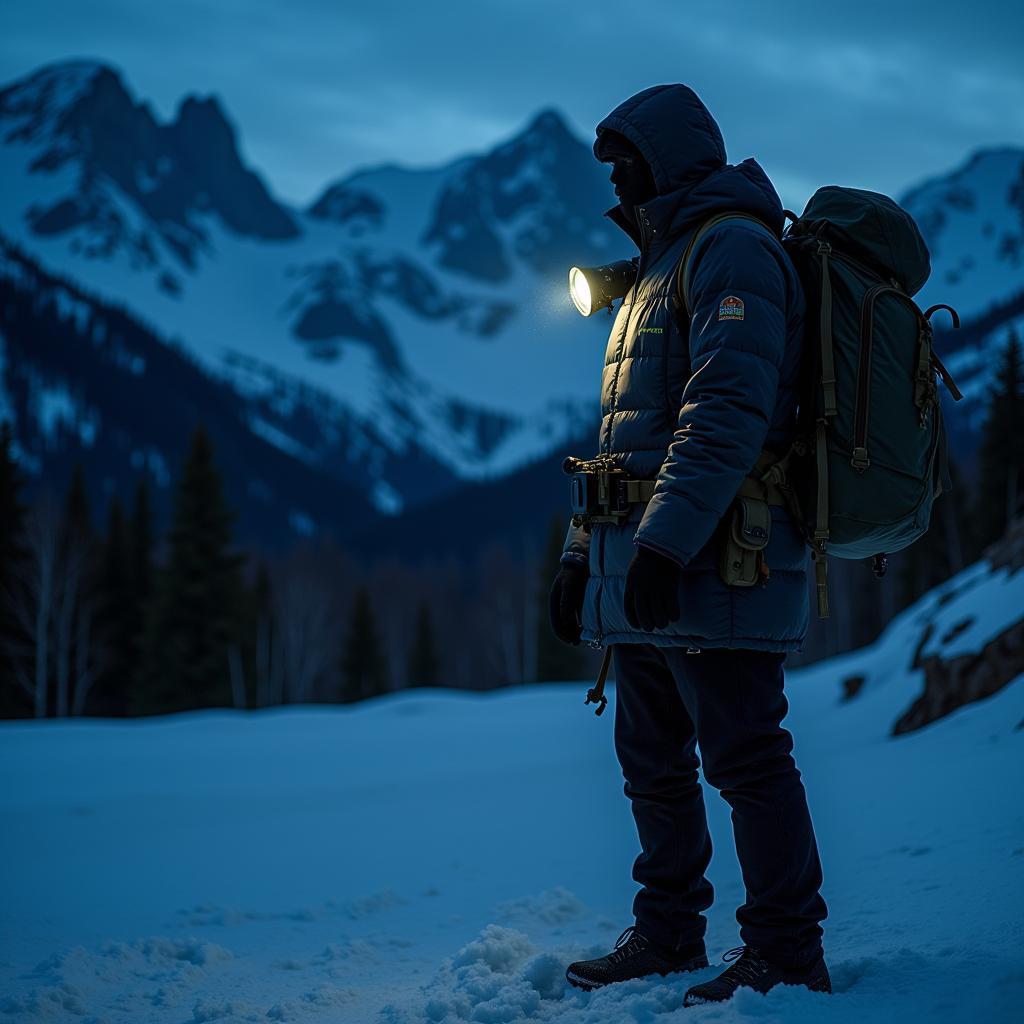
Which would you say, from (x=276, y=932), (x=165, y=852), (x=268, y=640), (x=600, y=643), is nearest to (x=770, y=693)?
(x=600, y=643)

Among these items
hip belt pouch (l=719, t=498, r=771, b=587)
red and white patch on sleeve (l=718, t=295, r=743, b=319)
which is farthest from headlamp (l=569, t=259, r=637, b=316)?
hip belt pouch (l=719, t=498, r=771, b=587)

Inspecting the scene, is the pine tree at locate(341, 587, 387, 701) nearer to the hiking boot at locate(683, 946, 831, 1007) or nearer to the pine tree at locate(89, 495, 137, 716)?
the pine tree at locate(89, 495, 137, 716)

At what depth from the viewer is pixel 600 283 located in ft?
10.6

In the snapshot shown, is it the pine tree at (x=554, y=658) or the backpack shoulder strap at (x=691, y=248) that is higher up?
the backpack shoulder strap at (x=691, y=248)

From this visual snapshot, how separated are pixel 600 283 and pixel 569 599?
1031 millimetres

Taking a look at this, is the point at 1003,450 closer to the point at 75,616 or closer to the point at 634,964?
the point at 75,616

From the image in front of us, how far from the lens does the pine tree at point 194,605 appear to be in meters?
28.4

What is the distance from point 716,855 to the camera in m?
5.09

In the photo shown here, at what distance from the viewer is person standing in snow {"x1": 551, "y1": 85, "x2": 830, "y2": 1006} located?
2.52 metres

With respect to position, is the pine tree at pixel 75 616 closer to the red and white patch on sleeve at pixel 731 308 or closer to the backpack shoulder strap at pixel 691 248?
the backpack shoulder strap at pixel 691 248

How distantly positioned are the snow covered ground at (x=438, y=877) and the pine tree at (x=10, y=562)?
1954cm

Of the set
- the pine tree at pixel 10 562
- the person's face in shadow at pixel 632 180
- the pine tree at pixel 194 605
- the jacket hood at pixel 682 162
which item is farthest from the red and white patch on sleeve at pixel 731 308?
the pine tree at pixel 10 562

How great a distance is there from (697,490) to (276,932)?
9.79ft

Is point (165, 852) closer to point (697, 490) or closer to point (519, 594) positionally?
point (697, 490)
